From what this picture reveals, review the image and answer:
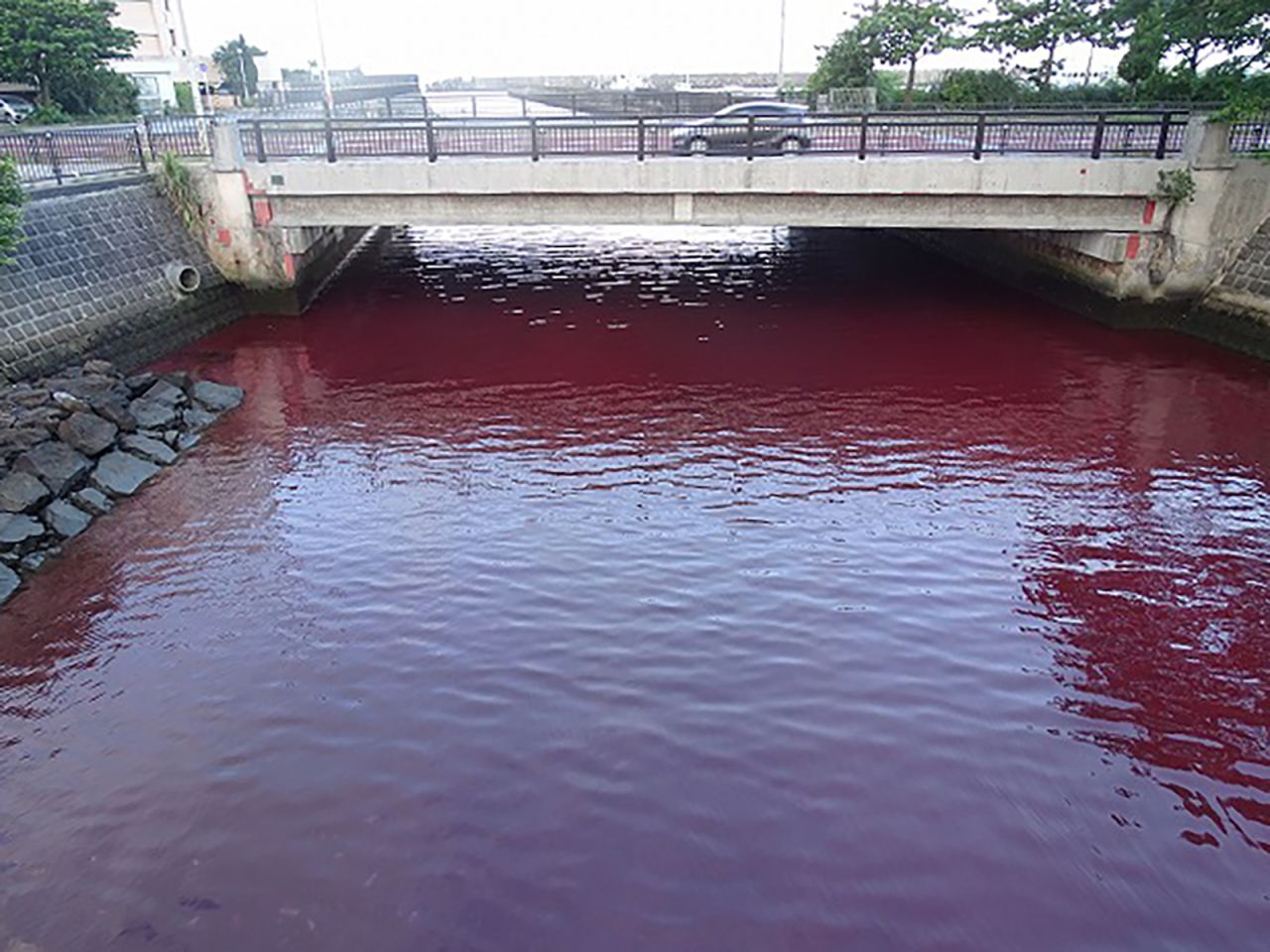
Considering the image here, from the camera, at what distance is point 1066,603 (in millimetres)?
10094

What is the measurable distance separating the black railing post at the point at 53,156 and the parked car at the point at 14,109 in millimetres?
20221

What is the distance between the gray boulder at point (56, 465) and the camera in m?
12.5

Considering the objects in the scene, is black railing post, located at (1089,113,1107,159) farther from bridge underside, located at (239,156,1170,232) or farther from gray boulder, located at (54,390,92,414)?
gray boulder, located at (54,390,92,414)

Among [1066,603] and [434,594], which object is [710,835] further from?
[1066,603]

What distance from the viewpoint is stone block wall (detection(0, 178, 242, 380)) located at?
1681 cm

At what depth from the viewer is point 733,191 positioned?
2011cm

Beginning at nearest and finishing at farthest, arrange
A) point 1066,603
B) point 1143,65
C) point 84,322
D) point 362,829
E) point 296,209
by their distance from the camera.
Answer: point 362,829 < point 1066,603 < point 84,322 < point 296,209 < point 1143,65

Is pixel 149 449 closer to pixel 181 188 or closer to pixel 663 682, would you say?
pixel 663 682

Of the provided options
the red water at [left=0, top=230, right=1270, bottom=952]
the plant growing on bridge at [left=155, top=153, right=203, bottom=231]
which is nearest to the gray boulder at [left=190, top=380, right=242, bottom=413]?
the red water at [left=0, top=230, right=1270, bottom=952]

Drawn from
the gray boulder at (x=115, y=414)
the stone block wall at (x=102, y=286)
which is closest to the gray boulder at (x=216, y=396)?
the gray boulder at (x=115, y=414)

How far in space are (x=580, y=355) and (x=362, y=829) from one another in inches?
556

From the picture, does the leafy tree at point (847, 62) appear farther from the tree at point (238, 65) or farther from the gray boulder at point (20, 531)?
the tree at point (238, 65)

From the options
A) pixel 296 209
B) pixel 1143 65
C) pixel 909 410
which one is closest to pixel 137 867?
pixel 909 410

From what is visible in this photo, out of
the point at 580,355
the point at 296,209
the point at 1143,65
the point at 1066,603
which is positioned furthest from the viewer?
the point at 1143,65
